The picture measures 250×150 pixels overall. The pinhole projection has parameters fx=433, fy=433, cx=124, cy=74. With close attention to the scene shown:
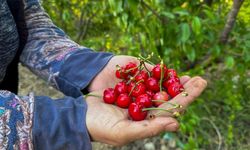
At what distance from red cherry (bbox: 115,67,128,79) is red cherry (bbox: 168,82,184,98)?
0.18 meters

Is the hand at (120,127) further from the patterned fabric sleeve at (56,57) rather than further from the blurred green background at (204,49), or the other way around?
the blurred green background at (204,49)

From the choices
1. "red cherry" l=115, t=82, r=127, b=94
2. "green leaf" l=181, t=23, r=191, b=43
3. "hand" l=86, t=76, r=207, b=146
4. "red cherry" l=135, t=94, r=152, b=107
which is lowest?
"green leaf" l=181, t=23, r=191, b=43

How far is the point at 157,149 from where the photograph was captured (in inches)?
103

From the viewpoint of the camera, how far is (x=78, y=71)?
154 centimetres

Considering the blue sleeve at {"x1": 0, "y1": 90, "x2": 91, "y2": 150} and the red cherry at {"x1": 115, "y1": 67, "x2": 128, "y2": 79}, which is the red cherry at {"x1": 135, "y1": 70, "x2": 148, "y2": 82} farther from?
the blue sleeve at {"x1": 0, "y1": 90, "x2": 91, "y2": 150}

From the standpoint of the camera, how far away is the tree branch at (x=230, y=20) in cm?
210

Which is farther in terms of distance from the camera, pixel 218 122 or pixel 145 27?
pixel 218 122

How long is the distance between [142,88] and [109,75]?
152 millimetres

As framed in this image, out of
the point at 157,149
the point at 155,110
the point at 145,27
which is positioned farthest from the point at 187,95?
the point at 157,149

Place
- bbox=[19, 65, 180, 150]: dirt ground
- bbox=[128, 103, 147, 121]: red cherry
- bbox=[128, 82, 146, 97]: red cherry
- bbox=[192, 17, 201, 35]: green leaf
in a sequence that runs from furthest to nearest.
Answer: bbox=[19, 65, 180, 150]: dirt ground → bbox=[192, 17, 201, 35]: green leaf → bbox=[128, 82, 146, 97]: red cherry → bbox=[128, 103, 147, 121]: red cherry

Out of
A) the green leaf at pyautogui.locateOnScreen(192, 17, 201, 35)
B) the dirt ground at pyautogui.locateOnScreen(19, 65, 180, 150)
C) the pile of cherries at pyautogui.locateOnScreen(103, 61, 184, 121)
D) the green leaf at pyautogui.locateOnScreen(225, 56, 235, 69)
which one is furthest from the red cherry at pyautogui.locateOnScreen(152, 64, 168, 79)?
the dirt ground at pyautogui.locateOnScreen(19, 65, 180, 150)

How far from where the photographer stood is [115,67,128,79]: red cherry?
1.51 meters

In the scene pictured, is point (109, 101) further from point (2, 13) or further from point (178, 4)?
point (178, 4)

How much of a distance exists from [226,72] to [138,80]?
1342 millimetres
